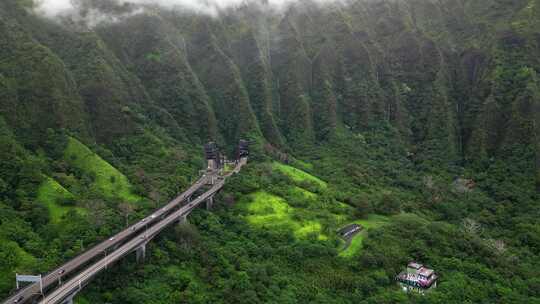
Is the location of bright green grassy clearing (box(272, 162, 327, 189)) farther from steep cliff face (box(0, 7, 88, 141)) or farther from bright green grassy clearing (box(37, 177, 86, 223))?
bright green grassy clearing (box(37, 177, 86, 223))

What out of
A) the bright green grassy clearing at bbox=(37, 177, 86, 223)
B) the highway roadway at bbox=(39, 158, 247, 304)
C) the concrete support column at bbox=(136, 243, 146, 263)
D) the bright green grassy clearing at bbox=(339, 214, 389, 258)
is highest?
the bright green grassy clearing at bbox=(37, 177, 86, 223)

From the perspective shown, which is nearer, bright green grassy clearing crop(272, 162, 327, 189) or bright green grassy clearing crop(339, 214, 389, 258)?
bright green grassy clearing crop(339, 214, 389, 258)

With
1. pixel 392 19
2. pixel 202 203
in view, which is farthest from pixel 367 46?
pixel 202 203

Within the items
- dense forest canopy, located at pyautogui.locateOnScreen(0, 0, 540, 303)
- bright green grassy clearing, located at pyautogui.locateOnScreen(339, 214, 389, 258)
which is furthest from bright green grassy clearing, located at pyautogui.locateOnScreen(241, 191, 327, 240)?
bright green grassy clearing, located at pyautogui.locateOnScreen(339, 214, 389, 258)

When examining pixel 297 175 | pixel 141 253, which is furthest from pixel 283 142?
pixel 141 253

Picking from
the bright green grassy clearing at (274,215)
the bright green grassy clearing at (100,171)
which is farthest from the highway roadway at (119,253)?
the bright green grassy clearing at (100,171)

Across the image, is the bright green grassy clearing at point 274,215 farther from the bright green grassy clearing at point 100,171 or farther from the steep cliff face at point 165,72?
the steep cliff face at point 165,72

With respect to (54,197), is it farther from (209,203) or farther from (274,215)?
(274,215)
